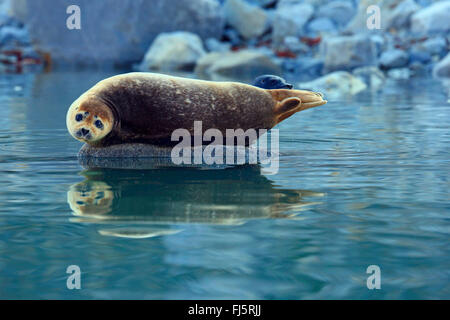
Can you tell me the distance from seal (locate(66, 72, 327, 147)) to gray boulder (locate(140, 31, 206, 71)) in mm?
16370

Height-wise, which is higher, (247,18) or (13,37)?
(247,18)

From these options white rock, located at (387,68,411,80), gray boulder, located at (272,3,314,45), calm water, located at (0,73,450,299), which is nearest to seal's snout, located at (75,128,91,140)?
calm water, located at (0,73,450,299)

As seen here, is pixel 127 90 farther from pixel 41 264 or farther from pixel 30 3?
pixel 30 3

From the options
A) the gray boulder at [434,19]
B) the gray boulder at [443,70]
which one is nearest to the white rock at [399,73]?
the gray boulder at [443,70]

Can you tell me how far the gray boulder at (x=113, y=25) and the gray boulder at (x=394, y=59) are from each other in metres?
7.42

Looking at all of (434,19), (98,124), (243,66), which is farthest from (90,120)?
(434,19)

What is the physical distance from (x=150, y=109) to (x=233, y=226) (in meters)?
2.05

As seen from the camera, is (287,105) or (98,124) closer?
(98,124)

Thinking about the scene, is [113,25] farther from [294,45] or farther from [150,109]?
[150,109]

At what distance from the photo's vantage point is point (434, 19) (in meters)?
23.0

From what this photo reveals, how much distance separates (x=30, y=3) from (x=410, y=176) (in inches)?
888

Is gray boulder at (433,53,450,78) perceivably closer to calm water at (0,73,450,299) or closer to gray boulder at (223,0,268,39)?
gray boulder at (223,0,268,39)

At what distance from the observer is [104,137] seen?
4.96m

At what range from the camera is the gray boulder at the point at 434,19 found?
2286cm
